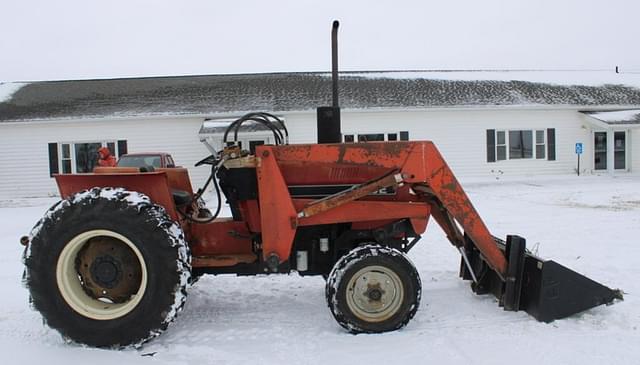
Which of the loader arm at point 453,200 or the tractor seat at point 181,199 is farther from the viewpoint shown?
the tractor seat at point 181,199

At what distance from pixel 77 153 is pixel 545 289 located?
61.4 feet

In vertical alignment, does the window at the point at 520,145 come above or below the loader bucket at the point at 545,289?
above

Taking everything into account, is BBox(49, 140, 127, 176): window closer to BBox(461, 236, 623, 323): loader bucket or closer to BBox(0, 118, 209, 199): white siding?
BBox(0, 118, 209, 199): white siding

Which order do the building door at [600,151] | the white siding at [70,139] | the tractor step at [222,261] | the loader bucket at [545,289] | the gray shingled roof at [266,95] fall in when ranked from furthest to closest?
1. the building door at [600,151]
2. the gray shingled roof at [266,95]
3. the white siding at [70,139]
4. the tractor step at [222,261]
5. the loader bucket at [545,289]

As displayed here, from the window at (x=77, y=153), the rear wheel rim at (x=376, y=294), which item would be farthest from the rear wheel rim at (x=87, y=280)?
the window at (x=77, y=153)

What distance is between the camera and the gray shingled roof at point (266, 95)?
19.8 m

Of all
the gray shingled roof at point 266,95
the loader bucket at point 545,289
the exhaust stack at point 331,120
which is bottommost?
the loader bucket at point 545,289

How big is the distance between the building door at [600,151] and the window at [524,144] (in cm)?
209

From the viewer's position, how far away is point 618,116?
2058cm

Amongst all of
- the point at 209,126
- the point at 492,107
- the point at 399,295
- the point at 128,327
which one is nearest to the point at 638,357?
the point at 399,295

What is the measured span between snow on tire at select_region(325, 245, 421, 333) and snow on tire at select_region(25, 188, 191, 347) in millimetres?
1135

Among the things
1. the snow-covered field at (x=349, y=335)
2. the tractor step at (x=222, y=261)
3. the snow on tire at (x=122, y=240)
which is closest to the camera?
the snow-covered field at (x=349, y=335)

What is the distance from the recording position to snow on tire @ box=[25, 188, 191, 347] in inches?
145

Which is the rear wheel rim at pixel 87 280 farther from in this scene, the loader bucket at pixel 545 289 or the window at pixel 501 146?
the window at pixel 501 146
